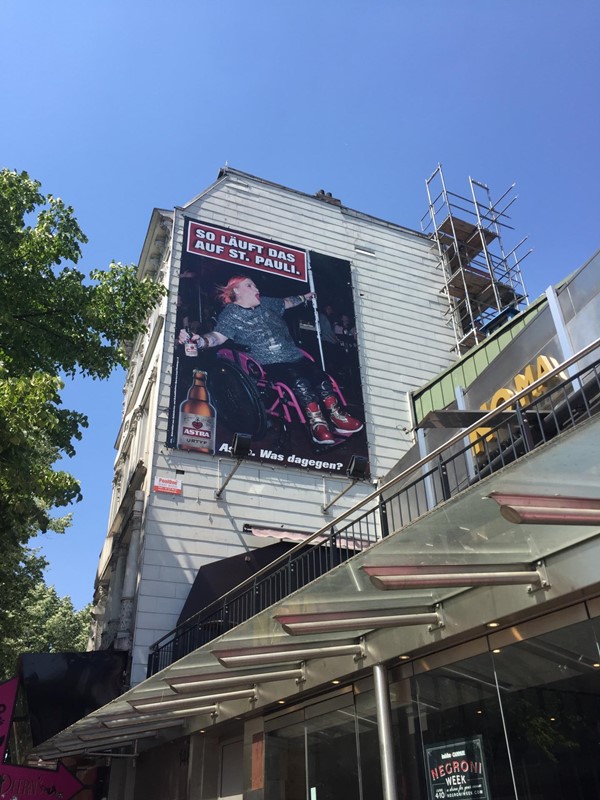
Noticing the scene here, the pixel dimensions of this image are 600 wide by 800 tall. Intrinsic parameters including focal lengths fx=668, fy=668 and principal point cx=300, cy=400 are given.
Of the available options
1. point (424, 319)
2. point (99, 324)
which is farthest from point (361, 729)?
point (424, 319)

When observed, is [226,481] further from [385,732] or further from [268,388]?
[385,732]

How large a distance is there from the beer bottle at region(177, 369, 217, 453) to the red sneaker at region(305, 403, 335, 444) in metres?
2.96

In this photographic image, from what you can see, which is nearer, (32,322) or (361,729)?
(361,729)

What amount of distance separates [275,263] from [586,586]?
17.8m

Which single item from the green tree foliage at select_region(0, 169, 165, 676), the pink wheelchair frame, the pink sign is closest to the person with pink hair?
the pink wheelchair frame

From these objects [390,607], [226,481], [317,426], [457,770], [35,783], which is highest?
[317,426]

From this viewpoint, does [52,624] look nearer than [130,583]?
No

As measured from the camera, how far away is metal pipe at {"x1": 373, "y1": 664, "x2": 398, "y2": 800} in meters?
8.20

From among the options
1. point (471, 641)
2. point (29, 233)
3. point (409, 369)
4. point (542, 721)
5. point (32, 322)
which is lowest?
point (542, 721)

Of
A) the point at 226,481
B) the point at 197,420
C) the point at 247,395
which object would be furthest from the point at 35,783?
the point at 247,395

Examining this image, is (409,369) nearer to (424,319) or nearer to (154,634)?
(424,319)

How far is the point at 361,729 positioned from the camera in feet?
31.1

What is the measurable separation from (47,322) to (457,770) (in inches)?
433

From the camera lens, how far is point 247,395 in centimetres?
1956
